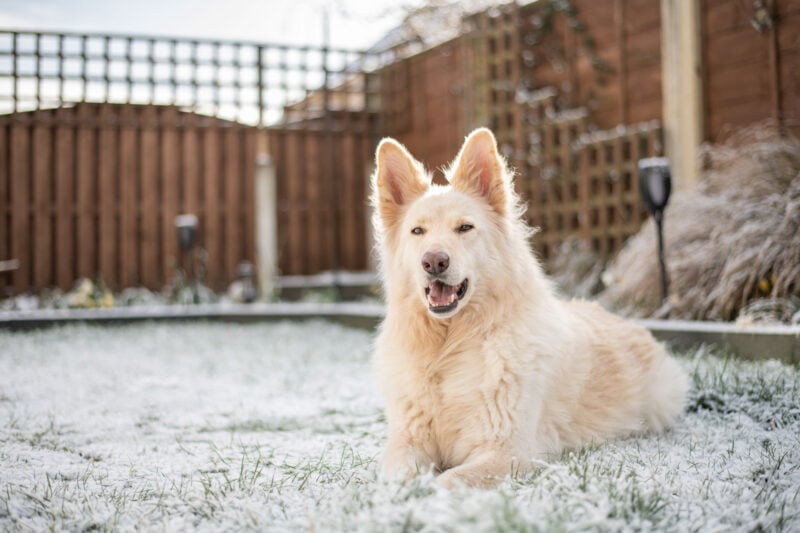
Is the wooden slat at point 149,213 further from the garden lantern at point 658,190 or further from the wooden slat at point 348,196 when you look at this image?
the garden lantern at point 658,190

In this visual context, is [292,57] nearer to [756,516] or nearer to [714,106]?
[714,106]

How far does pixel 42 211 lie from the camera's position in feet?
33.6

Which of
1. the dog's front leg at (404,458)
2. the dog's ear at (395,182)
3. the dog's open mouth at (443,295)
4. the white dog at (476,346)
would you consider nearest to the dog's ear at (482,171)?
the white dog at (476,346)

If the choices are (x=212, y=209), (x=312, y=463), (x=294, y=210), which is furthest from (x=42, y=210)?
(x=312, y=463)

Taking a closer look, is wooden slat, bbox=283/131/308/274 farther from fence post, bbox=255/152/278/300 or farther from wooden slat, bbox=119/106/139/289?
wooden slat, bbox=119/106/139/289

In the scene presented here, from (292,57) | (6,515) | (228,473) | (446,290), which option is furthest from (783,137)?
(292,57)

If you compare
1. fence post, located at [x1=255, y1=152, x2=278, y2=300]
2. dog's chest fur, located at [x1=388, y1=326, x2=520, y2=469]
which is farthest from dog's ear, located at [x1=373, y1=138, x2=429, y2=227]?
fence post, located at [x1=255, y1=152, x2=278, y2=300]

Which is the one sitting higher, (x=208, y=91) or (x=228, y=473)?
(x=208, y=91)

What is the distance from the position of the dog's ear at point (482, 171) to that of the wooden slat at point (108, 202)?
9.00 m

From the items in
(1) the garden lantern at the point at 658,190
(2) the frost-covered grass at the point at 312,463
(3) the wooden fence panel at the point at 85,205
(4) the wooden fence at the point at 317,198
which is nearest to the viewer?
(2) the frost-covered grass at the point at 312,463

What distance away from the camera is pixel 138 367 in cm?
516

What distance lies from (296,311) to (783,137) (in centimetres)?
522

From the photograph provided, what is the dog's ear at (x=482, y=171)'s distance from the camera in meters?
2.58

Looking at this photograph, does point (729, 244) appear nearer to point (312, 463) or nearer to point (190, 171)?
point (312, 463)
